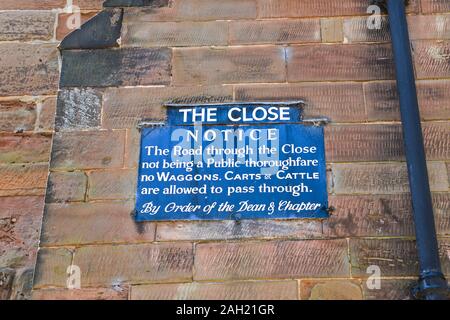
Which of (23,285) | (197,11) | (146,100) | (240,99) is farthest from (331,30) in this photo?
(23,285)

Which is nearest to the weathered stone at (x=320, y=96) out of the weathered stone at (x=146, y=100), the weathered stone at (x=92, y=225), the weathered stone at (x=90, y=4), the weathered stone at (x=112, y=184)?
the weathered stone at (x=146, y=100)

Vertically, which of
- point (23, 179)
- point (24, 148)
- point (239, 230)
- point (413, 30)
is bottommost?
point (239, 230)

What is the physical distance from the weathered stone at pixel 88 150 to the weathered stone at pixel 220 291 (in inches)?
30.1

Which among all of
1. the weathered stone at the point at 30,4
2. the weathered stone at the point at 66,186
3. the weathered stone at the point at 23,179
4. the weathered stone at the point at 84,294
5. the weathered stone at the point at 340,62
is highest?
the weathered stone at the point at 30,4

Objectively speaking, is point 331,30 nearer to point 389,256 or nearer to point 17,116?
point 389,256

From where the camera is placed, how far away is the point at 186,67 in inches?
167

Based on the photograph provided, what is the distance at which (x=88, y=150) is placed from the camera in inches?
160

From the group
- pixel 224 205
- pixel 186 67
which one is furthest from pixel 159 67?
pixel 224 205

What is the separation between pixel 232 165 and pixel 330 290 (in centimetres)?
87

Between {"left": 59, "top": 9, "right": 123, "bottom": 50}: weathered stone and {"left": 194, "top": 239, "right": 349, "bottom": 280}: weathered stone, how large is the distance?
1469mm

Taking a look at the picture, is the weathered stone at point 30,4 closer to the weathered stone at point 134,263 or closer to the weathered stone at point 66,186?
the weathered stone at point 66,186

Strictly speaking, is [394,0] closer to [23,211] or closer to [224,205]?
[224,205]

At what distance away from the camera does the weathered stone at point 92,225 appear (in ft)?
12.5
